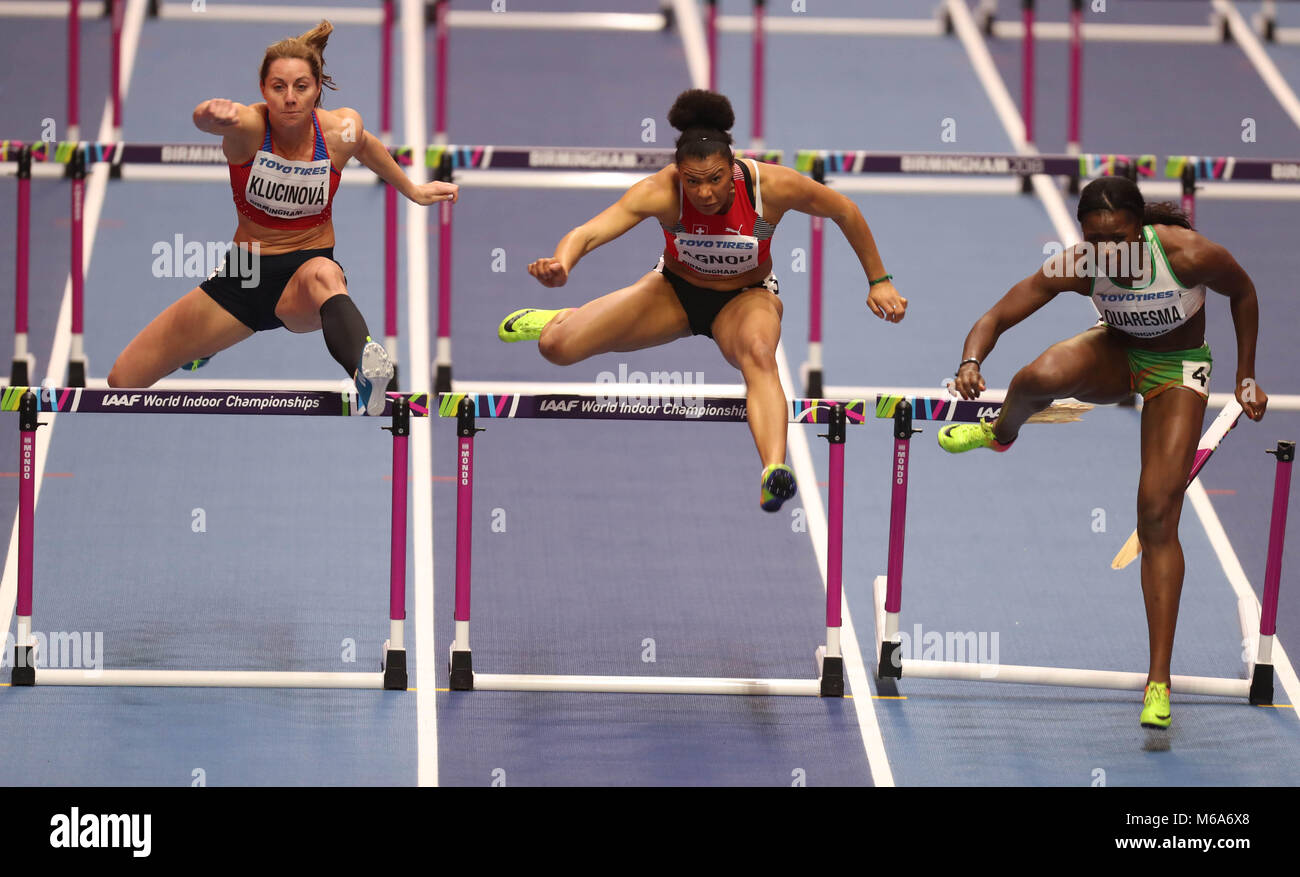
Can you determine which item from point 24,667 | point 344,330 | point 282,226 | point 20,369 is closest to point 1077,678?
point 344,330

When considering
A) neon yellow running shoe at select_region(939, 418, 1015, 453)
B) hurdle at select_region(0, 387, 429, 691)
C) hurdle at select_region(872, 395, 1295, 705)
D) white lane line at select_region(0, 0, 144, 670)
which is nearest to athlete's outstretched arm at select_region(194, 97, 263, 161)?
hurdle at select_region(0, 387, 429, 691)

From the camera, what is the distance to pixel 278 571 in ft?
27.0

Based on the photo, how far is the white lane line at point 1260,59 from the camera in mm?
12008

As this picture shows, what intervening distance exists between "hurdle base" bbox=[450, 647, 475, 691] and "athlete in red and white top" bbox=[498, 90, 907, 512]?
1144 millimetres

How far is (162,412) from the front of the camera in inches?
279

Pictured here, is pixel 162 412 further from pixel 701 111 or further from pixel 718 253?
pixel 701 111

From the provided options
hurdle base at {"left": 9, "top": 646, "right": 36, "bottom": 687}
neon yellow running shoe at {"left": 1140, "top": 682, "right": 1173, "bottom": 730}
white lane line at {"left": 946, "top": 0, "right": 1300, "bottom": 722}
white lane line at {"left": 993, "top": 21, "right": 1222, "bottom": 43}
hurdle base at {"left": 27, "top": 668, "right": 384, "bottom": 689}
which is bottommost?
neon yellow running shoe at {"left": 1140, "top": 682, "right": 1173, "bottom": 730}

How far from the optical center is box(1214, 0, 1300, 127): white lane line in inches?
473

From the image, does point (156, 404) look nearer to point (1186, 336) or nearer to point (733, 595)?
point (733, 595)

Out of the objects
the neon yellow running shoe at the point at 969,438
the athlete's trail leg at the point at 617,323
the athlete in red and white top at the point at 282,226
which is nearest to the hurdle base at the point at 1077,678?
the neon yellow running shoe at the point at 969,438

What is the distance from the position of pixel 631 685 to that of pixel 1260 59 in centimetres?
717

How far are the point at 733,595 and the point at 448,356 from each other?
80.2 inches

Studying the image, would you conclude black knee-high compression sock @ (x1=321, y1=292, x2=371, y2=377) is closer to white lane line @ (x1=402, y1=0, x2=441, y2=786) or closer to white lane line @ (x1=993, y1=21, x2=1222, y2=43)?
white lane line @ (x1=402, y1=0, x2=441, y2=786)

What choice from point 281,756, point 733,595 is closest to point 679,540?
point 733,595
